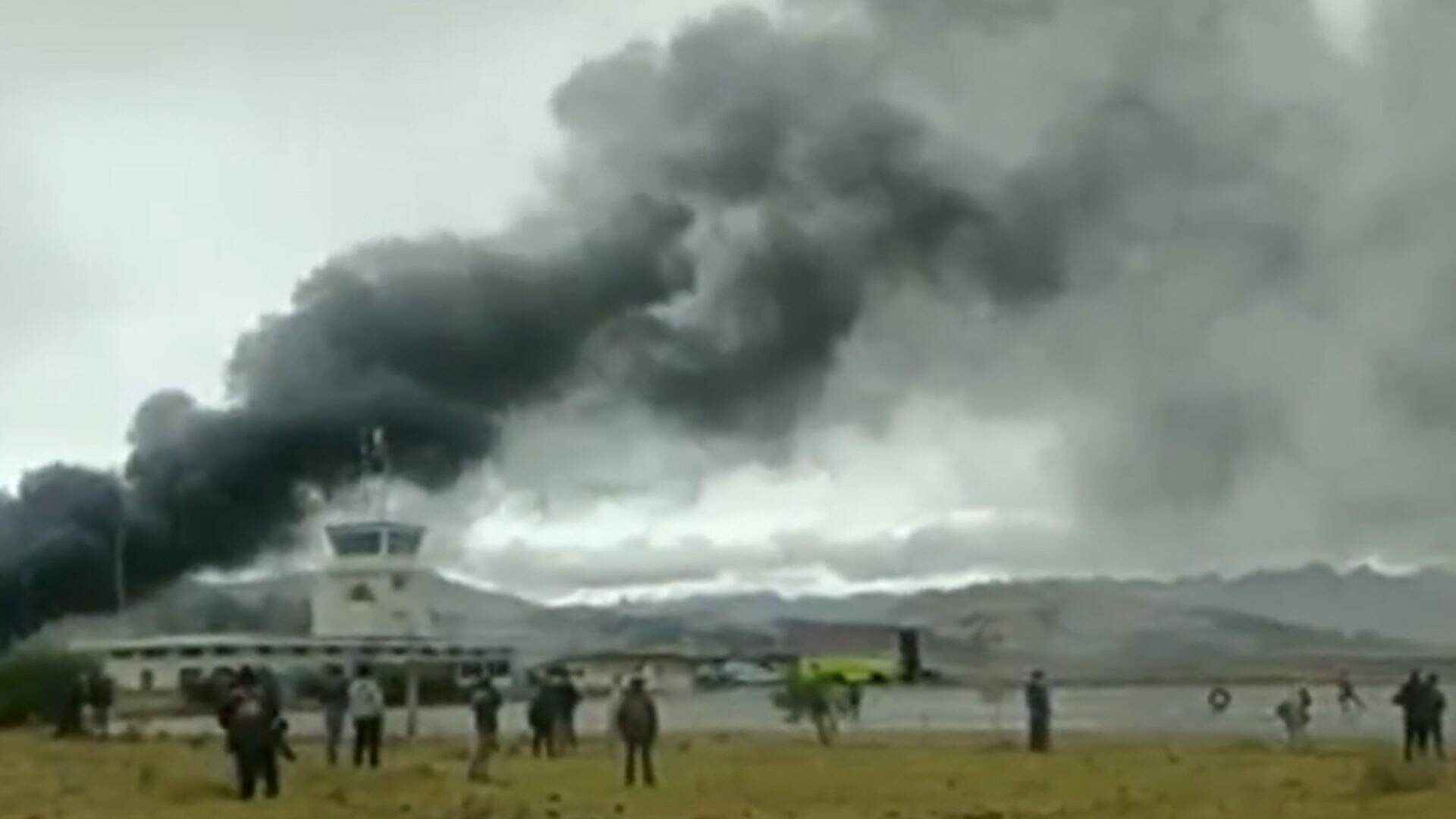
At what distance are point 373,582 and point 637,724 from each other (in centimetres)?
11750

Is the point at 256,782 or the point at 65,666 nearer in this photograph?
the point at 256,782

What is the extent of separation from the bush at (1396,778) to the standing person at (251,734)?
13.9m

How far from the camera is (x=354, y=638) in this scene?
147 metres

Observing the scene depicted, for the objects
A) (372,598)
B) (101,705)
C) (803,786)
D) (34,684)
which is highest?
(372,598)

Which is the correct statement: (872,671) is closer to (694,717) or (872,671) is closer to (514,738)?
(694,717)

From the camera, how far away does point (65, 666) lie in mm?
84938

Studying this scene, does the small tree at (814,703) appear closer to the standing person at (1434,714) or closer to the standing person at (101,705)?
the standing person at (1434,714)

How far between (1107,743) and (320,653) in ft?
310

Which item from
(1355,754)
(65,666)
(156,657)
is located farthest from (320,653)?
(1355,754)

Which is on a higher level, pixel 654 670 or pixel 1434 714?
pixel 1434 714

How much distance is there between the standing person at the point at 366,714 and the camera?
36.7 m

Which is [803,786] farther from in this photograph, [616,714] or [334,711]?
[334,711]

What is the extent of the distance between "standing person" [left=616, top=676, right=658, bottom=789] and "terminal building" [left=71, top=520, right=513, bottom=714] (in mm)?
90445

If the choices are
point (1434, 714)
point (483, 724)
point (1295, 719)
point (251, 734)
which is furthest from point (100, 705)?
point (1434, 714)
